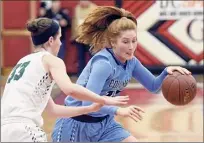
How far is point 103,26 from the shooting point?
4348 millimetres

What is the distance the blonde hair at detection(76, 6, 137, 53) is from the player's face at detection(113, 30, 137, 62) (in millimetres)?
52

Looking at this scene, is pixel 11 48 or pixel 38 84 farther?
pixel 11 48

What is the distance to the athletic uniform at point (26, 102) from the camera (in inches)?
134

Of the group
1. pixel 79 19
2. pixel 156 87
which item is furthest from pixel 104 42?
pixel 79 19

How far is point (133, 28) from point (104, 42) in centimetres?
28

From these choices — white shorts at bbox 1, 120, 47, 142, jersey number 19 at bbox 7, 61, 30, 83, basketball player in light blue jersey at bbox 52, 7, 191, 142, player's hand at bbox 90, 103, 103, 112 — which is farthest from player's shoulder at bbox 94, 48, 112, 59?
white shorts at bbox 1, 120, 47, 142

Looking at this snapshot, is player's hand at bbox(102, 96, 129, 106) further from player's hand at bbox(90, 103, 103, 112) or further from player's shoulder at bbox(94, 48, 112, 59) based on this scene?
player's shoulder at bbox(94, 48, 112, 59)

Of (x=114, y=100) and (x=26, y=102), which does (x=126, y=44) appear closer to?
(x=114, y=100)

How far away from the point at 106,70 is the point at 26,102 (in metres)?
0.77

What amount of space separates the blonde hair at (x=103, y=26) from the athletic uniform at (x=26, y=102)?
2.81 feet

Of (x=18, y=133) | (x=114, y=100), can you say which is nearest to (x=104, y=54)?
(x=114, y=100)

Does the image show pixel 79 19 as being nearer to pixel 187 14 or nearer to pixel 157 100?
pixel 187 14

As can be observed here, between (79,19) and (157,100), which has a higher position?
(79,19)

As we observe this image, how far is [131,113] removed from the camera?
3510 millimetres
